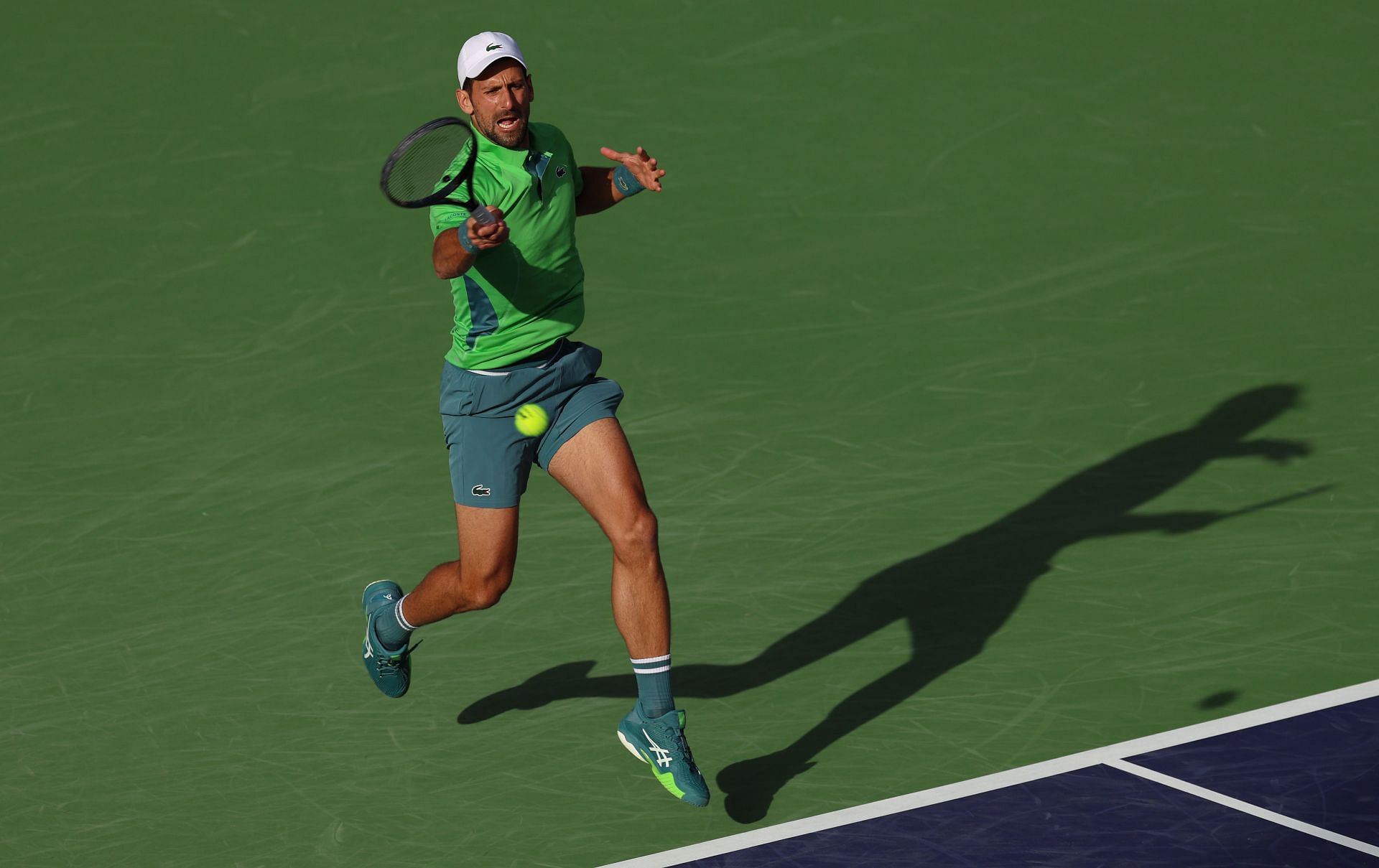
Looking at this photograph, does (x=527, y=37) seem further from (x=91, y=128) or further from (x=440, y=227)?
(x=440, y=227)

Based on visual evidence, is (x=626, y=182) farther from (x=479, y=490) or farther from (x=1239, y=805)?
(x=1239, y=805)

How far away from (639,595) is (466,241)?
1.27 metres

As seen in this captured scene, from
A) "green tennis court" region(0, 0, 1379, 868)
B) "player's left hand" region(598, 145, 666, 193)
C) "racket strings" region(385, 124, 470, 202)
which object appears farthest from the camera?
"green tennis court" region(0, 0, 1379, 868)

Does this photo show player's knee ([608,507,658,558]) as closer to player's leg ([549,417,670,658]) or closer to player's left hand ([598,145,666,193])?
player's leg ([549,417,670,658])

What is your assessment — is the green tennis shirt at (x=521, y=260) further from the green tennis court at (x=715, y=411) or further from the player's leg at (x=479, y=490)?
the green tennis court at (x=715, y=411)

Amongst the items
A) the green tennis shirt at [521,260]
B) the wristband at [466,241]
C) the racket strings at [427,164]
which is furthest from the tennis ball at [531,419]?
the racket strings at [427,164]

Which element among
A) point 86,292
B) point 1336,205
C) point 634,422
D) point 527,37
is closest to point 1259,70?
point 1336,205

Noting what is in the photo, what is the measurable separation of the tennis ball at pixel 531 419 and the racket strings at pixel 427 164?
78cm

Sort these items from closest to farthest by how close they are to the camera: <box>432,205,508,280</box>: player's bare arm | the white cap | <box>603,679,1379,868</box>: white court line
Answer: <box>432,205,508,280</box>: player's bare arm < <box>603,679,1379,868</box>: white court line < the white cap

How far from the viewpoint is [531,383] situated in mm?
6441

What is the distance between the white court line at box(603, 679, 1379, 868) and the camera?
604 centimetres

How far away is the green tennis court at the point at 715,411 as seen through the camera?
689 cm

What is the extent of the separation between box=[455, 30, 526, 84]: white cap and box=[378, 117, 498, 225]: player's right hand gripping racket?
18 cm

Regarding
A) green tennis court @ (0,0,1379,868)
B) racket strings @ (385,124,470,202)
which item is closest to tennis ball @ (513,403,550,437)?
racket strings @ (385,124,470,202)
